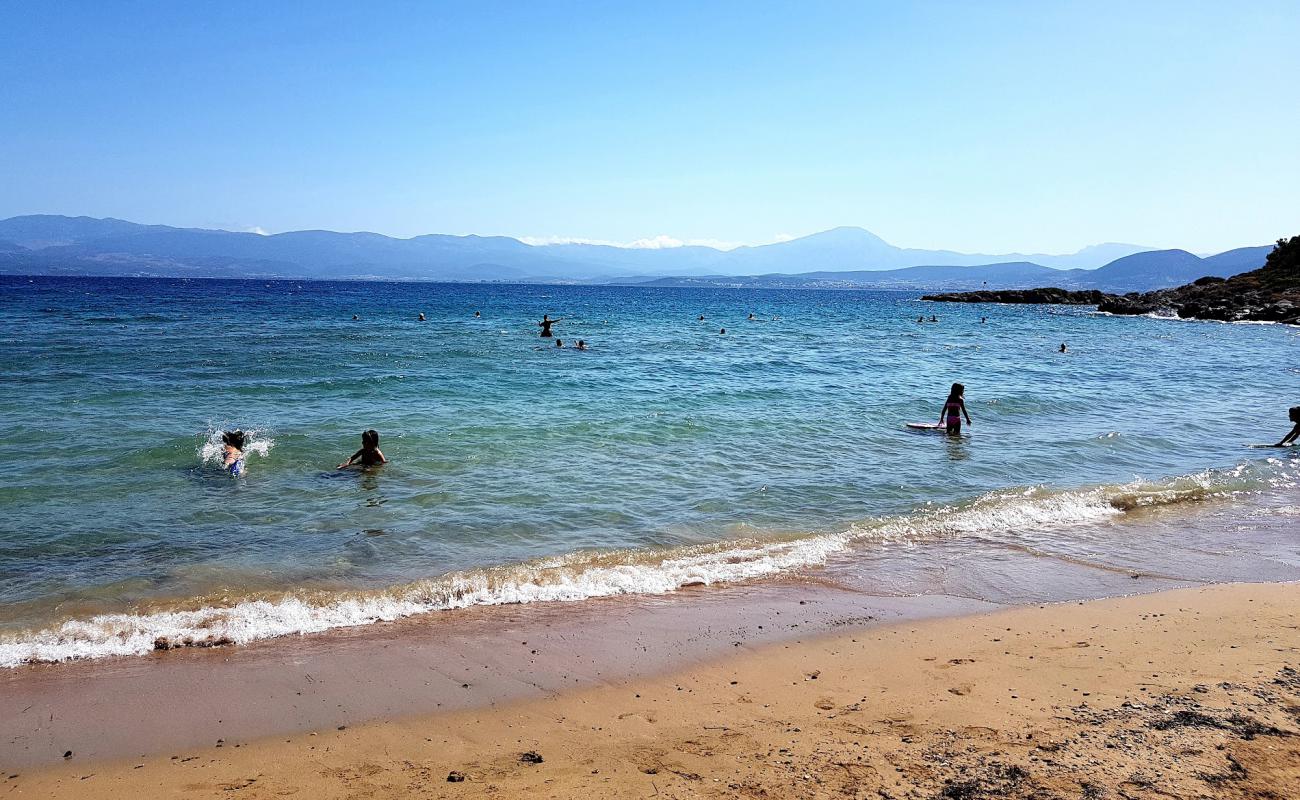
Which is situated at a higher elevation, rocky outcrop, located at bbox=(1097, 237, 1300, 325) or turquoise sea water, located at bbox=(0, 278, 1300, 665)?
rocky outcrop, located at bbox=(1097, 237, 1300, 325)

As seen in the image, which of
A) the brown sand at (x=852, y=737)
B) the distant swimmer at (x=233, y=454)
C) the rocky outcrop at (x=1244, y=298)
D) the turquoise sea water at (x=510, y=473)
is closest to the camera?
the brown sand at (x=852, y=737)

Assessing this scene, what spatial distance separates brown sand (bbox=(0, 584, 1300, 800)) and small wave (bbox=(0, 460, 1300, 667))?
6.24ft

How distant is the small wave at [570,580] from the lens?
6.42m

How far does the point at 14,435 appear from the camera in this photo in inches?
540

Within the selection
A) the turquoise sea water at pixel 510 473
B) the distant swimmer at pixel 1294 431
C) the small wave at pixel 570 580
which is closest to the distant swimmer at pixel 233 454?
the turquoise sea water at pixel 510 473

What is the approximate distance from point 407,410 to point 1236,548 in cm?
1562

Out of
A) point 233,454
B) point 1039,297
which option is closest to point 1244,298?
point 1039,297

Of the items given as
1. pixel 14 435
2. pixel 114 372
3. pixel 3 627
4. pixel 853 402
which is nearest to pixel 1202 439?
pixel 853 402

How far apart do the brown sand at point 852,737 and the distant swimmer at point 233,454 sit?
25.6 feet

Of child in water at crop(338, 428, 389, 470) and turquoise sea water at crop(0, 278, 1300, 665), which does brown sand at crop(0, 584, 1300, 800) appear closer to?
turquoise sea water at crop(0, 278, 1300, 665)

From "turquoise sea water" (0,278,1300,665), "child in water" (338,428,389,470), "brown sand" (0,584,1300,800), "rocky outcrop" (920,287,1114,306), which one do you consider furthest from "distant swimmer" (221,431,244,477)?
"rocky outcrop" (920,287,1114,306)

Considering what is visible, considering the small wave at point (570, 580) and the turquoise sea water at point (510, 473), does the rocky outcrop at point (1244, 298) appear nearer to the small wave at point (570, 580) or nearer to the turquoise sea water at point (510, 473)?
the turquoise sea water at point (510, 473)

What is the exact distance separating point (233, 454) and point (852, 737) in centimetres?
1085

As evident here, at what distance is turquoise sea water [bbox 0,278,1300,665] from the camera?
7.75 m
